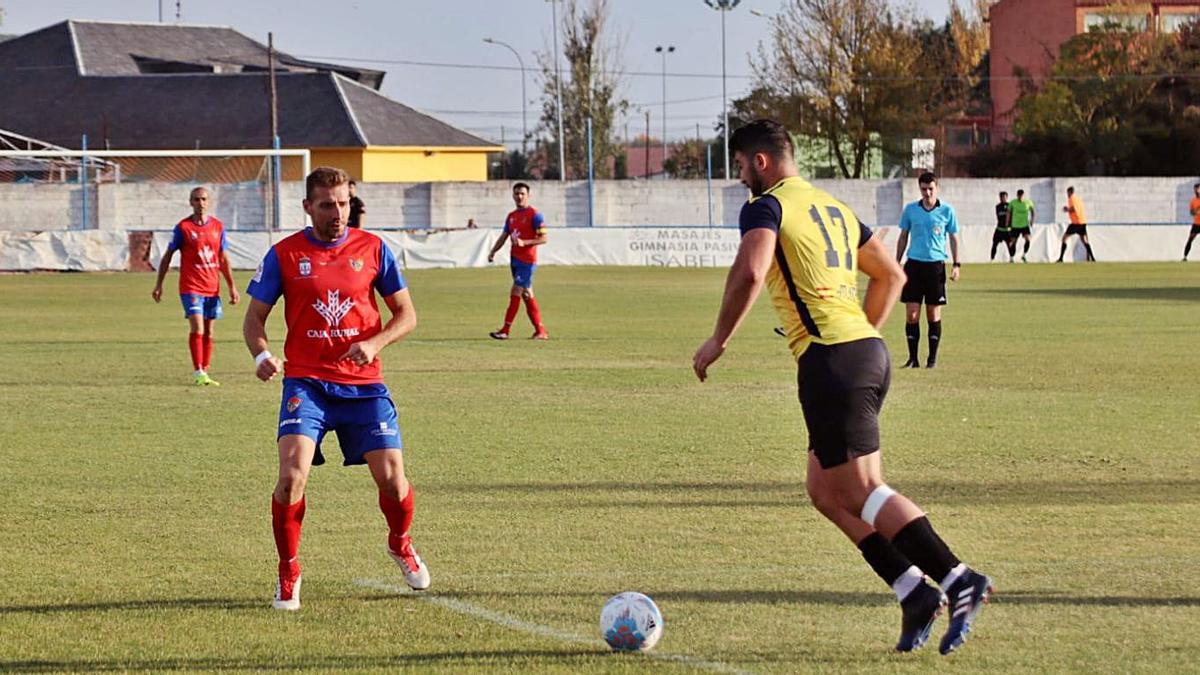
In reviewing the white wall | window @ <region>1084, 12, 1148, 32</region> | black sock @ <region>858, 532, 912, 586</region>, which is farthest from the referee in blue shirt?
window @ <region>1084, 12, 1148, 32</region>

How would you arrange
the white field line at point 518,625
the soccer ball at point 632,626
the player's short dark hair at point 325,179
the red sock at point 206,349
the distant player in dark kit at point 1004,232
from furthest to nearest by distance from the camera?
the distant player in dark kit at point 1004,232
the red sock at point 206,349
the player's short dark hair at point 325,179
the soccer ball at point 632,626
the white field line at point 518,625

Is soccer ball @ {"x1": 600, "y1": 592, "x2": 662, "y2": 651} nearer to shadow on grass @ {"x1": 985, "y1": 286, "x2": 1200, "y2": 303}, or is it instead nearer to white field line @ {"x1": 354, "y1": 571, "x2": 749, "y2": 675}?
white field line @ {"x1": 354, "y1": 571, "x2": 749, "y2": 675}

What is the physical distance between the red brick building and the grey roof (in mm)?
24721

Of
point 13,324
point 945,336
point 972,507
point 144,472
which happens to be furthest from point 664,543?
point 13,324

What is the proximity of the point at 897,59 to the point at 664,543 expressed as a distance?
5757cm

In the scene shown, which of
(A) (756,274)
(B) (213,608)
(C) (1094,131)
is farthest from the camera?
(C) (1094,131)

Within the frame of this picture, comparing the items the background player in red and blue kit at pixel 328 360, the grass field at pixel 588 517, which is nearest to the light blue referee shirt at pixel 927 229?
the grass field at pixel 588 517

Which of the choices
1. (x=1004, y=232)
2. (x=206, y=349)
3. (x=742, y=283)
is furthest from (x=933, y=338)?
(x=1004, y=232)

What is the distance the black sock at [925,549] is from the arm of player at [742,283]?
91 cm

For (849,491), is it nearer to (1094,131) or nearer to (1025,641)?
(1025,641)

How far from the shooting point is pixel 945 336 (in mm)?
21266

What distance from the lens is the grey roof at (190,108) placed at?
66188mm

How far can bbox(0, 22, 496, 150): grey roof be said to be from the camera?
66.2 meters

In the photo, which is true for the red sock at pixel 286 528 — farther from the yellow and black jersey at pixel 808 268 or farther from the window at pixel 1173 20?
the window at pixel 1173 20
